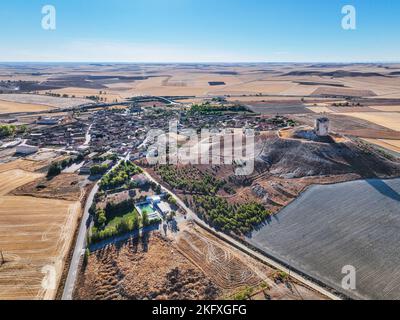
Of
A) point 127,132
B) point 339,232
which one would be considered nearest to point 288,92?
point 127,132

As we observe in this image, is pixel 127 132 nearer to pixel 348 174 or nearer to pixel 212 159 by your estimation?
pixel 212 159

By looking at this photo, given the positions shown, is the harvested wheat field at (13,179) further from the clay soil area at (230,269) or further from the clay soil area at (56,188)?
the clay soil area at (230,269)

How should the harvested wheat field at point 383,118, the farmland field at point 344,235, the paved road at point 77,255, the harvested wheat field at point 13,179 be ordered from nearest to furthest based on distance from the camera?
1. the paved road at point 77,255
2. the farmland field at point 344,235
3. the harvested wheat field at point 13,179
4. the harvested wheat field at point 383,118

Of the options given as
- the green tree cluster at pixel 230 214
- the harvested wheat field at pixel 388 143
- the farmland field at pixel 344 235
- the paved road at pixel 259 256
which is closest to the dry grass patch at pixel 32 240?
the paved road at pixel 259 256

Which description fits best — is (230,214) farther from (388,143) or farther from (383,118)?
(383,118)

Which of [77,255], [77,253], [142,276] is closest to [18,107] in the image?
[77,253]
